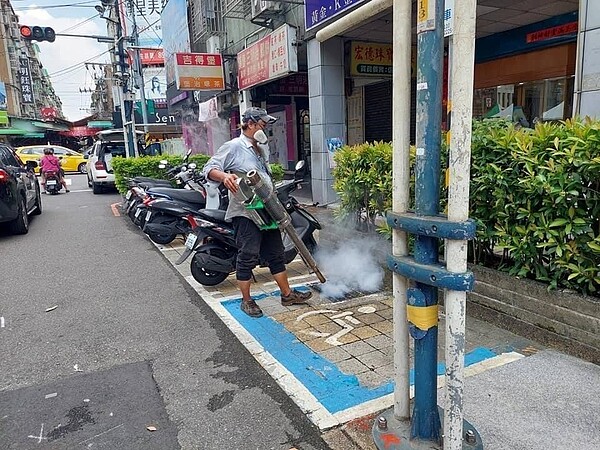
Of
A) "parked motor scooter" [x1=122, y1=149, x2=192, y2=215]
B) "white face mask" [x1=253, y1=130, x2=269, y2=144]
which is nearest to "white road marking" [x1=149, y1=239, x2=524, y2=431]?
"white face mask" [x1=253, y1=130, x2=269, y2=144]

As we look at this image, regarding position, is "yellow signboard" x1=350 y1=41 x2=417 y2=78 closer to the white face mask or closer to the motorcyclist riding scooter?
the white face mask

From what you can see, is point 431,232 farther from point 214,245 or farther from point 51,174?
point 51,174

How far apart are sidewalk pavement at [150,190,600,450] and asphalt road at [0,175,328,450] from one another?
0.48ft

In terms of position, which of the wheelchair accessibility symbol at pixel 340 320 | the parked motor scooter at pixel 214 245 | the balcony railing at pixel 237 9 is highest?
the balcony railing at pixel 237 9

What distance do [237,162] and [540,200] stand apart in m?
2.35

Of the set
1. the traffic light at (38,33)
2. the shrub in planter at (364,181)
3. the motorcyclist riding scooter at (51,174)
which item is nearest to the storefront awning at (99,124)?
the motorcyclist riding scooter at (51,174)

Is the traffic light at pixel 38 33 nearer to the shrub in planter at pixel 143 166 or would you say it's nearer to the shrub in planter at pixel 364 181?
the shrub in planter at pixel 143 166

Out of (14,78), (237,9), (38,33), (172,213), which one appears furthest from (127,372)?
(14,78)

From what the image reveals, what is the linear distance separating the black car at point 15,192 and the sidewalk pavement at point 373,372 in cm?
532

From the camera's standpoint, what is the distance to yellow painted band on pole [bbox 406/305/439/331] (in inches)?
80.8

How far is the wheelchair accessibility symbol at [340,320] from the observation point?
12.0 ft

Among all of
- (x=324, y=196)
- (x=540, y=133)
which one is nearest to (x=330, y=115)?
(x=324, y=196)

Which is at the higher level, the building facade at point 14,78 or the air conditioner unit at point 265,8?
the building facade at point 14,78

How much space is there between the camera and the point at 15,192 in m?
7.88
